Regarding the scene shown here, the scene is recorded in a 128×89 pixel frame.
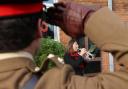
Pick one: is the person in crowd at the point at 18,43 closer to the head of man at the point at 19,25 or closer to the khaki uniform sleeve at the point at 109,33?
the head of man at the point at 19,25

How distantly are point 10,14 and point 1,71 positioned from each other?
19cm

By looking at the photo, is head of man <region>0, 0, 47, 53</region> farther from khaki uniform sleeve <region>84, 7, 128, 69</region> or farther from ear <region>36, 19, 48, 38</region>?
khaki uniform sleeve <region>84, 7, 128, 69</region>

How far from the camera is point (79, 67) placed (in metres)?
7.54

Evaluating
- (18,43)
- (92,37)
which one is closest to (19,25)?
(18,43)

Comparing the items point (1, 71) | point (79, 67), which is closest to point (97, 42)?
point (1, 71)

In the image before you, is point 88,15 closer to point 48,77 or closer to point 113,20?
point 113,20

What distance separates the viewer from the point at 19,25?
170 cm

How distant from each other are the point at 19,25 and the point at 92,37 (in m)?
0.25

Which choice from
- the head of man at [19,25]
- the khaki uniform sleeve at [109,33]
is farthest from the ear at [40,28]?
the khaki uniform sleeve at [109,33]

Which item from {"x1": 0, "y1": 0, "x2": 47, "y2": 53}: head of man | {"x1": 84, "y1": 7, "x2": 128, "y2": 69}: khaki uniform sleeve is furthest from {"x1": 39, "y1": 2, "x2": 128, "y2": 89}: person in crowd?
{"x1": 0, "y1": 0, "x2": 47, "y2": 53}: head of man

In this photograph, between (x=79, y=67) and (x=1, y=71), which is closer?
(x=1, y=71)

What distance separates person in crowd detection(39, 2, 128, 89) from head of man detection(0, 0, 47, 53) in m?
0.12

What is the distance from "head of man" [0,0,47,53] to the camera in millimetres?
1695

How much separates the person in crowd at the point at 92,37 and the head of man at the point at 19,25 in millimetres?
124
